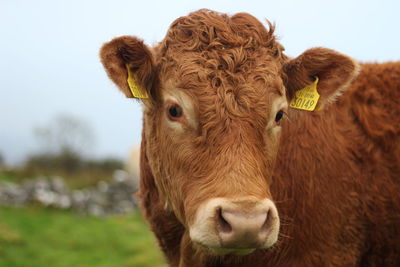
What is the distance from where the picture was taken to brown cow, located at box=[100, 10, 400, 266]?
3469 mm

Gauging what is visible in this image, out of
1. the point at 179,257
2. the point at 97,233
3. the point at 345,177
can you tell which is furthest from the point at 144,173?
the point at 97,233

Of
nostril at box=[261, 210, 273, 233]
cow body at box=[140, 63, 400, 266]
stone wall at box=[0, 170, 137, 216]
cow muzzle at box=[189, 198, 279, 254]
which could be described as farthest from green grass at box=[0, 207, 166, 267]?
nostril at box=[261, 210, 273, 233]

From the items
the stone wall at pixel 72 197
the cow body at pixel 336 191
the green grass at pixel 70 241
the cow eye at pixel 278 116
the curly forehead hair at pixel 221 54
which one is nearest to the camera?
the curly forehead hair at pixel 221 54

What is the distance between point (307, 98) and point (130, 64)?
4.94 feet

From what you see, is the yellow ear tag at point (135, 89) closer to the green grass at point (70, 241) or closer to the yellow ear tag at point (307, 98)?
the yellow ear tag at point (307, 98)

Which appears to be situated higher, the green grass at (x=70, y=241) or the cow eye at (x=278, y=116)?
the cow eye at (x=278, y=116)

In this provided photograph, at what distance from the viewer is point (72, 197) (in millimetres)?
18266

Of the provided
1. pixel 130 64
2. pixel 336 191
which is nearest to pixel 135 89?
pixel 130 64

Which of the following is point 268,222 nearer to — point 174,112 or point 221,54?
point 174,112

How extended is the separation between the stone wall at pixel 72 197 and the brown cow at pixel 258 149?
13170 mm

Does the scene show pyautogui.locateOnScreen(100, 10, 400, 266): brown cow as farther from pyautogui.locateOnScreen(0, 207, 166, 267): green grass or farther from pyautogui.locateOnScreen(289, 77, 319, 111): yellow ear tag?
pyautogui.locateOnScreen(0, 207, 166, 267): green grass

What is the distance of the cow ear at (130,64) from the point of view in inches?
161

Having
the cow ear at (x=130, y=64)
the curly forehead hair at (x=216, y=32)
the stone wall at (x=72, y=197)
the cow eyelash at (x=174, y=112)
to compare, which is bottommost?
the stone wall at (x=72, y=197)

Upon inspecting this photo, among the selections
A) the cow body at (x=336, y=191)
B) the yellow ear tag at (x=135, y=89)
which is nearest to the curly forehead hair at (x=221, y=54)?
the yellow ear tag at (x=135, y=89)
